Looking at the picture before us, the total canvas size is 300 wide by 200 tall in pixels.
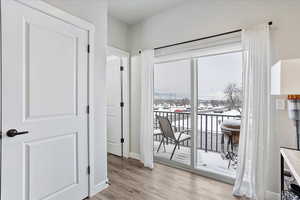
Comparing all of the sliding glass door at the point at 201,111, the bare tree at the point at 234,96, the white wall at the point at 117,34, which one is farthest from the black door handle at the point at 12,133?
the bare tree at the point at 234,96

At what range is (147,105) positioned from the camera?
304 centimetres

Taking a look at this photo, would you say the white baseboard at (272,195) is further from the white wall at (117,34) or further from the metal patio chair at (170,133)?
the white wall at (117,34)

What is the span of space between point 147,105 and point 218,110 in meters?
1.23

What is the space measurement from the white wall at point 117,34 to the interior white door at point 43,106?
1151 millimetres

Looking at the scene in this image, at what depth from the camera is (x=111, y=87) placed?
3.72 meters

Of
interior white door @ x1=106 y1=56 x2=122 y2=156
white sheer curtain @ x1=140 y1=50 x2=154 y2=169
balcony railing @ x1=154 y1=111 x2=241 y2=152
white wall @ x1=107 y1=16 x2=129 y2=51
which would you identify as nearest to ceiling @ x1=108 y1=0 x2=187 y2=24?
white wall @ x1=107 y1=16 x2=129 y2=51

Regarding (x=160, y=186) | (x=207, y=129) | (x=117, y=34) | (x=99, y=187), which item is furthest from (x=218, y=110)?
(x=117, y=34)

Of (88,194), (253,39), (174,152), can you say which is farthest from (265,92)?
(88,194)

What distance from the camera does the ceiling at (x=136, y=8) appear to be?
268cm

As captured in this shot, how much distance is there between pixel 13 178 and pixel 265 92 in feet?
9.06

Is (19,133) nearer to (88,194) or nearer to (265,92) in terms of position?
(88,194)

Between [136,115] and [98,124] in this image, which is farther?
[136,115]

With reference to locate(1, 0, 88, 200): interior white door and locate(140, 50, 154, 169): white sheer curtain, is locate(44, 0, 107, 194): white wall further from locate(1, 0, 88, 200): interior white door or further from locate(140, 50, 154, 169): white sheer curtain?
locate(140, 50, 154, 169): white sheer curtain

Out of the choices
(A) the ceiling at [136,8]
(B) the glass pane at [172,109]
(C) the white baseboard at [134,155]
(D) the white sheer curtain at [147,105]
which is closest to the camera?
(A) the ceiling at [136,8]
